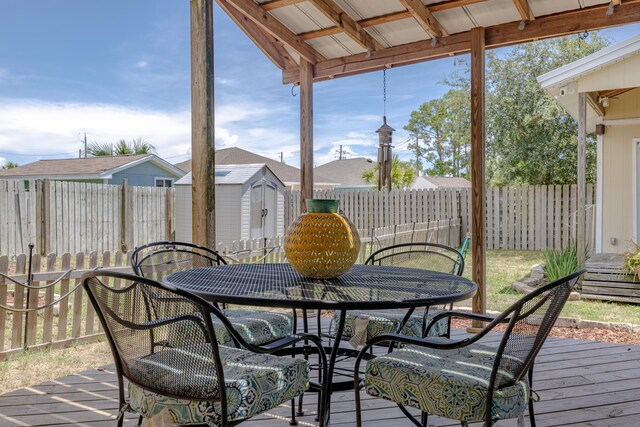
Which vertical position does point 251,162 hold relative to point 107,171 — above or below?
above

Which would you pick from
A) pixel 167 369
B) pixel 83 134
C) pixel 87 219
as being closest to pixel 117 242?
pixel 87 219

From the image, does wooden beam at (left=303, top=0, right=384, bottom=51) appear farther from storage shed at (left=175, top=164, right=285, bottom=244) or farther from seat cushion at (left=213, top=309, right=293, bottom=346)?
storage shed at (left=175, top=164, right=285, bottom=244)

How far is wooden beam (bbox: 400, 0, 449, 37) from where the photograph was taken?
317 centimetres

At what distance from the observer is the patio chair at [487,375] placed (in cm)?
136

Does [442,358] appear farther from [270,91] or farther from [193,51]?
[270,91]

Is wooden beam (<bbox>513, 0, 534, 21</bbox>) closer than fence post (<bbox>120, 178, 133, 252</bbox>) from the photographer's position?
Yes

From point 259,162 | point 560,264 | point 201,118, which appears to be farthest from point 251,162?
point 201,118

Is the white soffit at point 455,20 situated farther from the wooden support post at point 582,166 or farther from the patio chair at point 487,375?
the wooden support post at point 582,166

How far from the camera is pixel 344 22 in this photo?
3.51 metres

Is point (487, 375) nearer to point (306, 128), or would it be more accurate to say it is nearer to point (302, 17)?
point (306, 128)

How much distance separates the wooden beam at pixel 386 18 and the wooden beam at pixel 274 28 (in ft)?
0.29

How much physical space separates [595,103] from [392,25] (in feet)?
14.2

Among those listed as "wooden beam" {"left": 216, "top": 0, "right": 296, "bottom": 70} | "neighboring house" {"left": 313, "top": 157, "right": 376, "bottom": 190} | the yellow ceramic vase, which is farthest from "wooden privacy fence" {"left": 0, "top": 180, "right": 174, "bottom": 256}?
"neighboring house" {"left": 313, "top": 157, "right": 376, "bottom": 190}

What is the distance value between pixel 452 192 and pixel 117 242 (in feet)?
21.4
